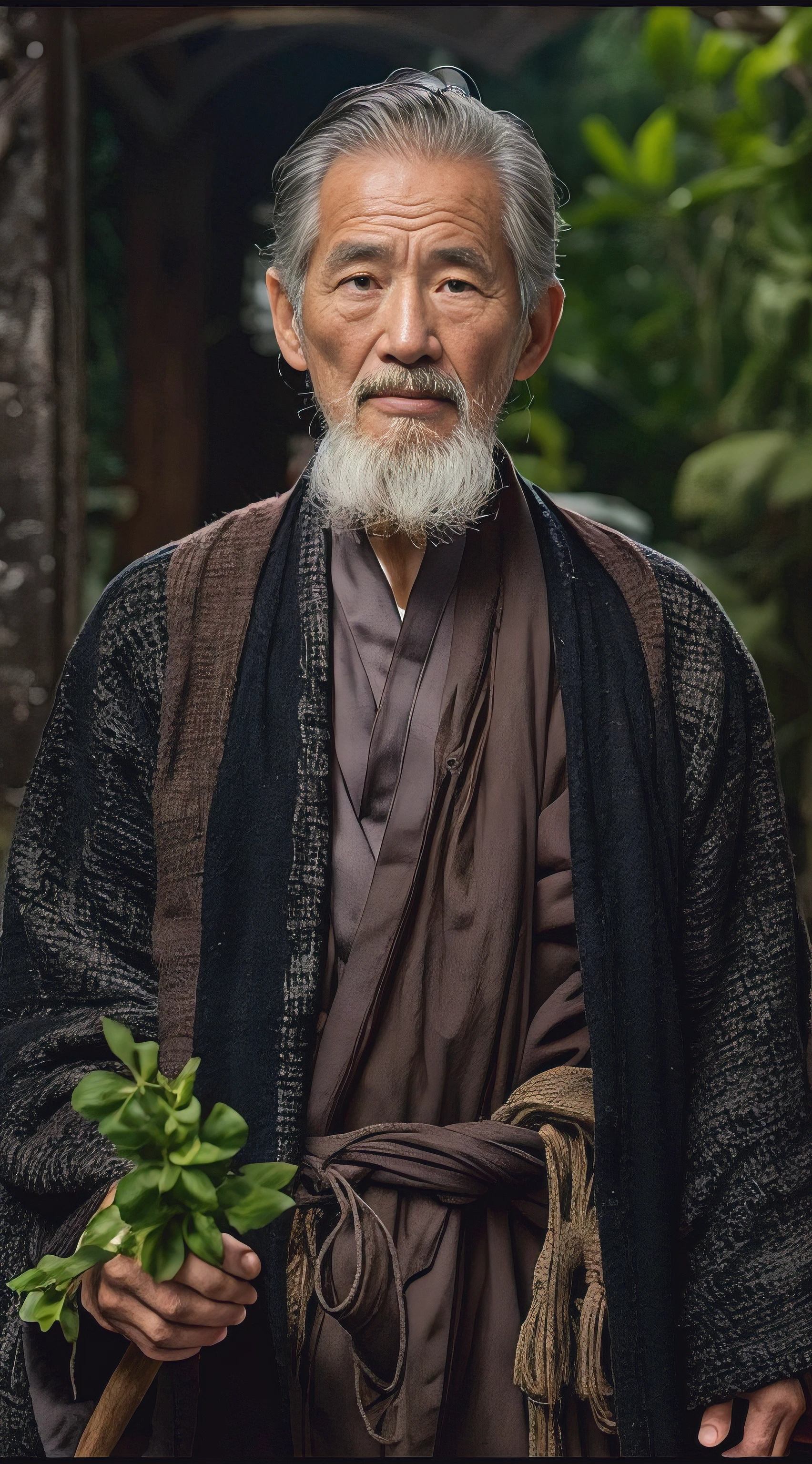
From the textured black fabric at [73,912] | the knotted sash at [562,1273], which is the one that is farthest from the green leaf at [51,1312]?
the knotted sash at [562,1273]

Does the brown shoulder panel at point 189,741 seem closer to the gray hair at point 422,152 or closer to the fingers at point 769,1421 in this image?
the gray hair at point 422,152

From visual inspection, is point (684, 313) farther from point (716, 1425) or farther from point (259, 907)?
point (716, 1425)

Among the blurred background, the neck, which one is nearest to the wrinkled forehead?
the neck

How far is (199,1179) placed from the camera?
1.11 meters

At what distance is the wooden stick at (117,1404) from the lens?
4.21ft

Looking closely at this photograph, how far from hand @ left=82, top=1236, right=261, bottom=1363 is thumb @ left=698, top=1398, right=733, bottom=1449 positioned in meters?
0.52

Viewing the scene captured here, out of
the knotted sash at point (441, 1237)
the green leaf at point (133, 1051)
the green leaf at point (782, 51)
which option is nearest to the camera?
the green leaf at point (133, 1051)

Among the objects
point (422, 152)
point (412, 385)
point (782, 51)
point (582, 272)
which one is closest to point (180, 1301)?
point (412, 385)

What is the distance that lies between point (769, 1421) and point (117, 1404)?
66 centimetres

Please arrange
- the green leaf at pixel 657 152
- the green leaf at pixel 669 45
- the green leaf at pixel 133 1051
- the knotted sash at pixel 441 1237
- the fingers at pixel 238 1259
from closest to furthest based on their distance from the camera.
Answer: the green leaf at pixel 133 1051 → the fingers at pixel 238 1259 → the knotted sash at pixel 441 1237 → the green leaf at pixel 669 45 → the green leaf at pixel 657 152

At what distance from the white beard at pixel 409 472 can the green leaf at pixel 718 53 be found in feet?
9.56

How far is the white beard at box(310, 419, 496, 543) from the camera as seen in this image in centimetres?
150

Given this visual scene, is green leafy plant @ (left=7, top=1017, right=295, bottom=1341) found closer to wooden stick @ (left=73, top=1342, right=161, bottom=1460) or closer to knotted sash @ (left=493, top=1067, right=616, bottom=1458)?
wooden stick @ (left=73, top=1342, right=161, bottom=1460)

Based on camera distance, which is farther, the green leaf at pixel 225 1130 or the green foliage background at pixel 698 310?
the green foliage background at pixel 698 310
